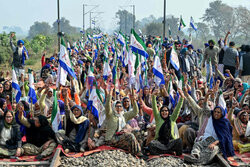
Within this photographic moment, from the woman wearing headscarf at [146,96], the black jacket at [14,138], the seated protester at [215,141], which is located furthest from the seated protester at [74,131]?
the seated protester at [215,141]

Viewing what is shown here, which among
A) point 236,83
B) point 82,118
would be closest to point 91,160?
point 82,118

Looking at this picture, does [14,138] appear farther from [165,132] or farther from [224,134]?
[224,134]

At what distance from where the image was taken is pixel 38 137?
293 inches

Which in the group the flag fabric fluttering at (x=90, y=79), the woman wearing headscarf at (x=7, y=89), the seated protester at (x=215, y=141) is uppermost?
the flag fabric fluttering at (x=90, y=79)

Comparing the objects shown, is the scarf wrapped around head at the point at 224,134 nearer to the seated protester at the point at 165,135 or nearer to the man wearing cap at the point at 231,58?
the seated protester at the point at 165,135

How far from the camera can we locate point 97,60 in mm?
17641

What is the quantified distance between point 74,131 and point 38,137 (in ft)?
2.26

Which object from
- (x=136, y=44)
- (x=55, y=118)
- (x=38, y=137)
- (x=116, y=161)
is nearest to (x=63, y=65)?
(x=55, y=118)

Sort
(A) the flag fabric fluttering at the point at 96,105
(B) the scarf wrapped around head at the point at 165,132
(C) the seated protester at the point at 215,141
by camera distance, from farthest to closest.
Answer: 1. (A) the flag fabric fluttering at the point at 96,105
2. (B) the scarf wrapped around head at the point at 165,132
3. (C) the seated protester at the point at 215,141

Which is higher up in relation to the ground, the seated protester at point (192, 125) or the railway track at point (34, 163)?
the seated protester at point (192, 125)

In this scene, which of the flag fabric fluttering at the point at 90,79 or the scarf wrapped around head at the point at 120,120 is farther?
the flag fabric fluttering at the point at 90,79

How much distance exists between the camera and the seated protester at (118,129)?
7.34 meters

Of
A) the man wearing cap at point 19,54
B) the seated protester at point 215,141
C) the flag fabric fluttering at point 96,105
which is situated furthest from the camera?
the man wearing cap at point 19,54

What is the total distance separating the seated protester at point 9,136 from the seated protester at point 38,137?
16 centimetres
